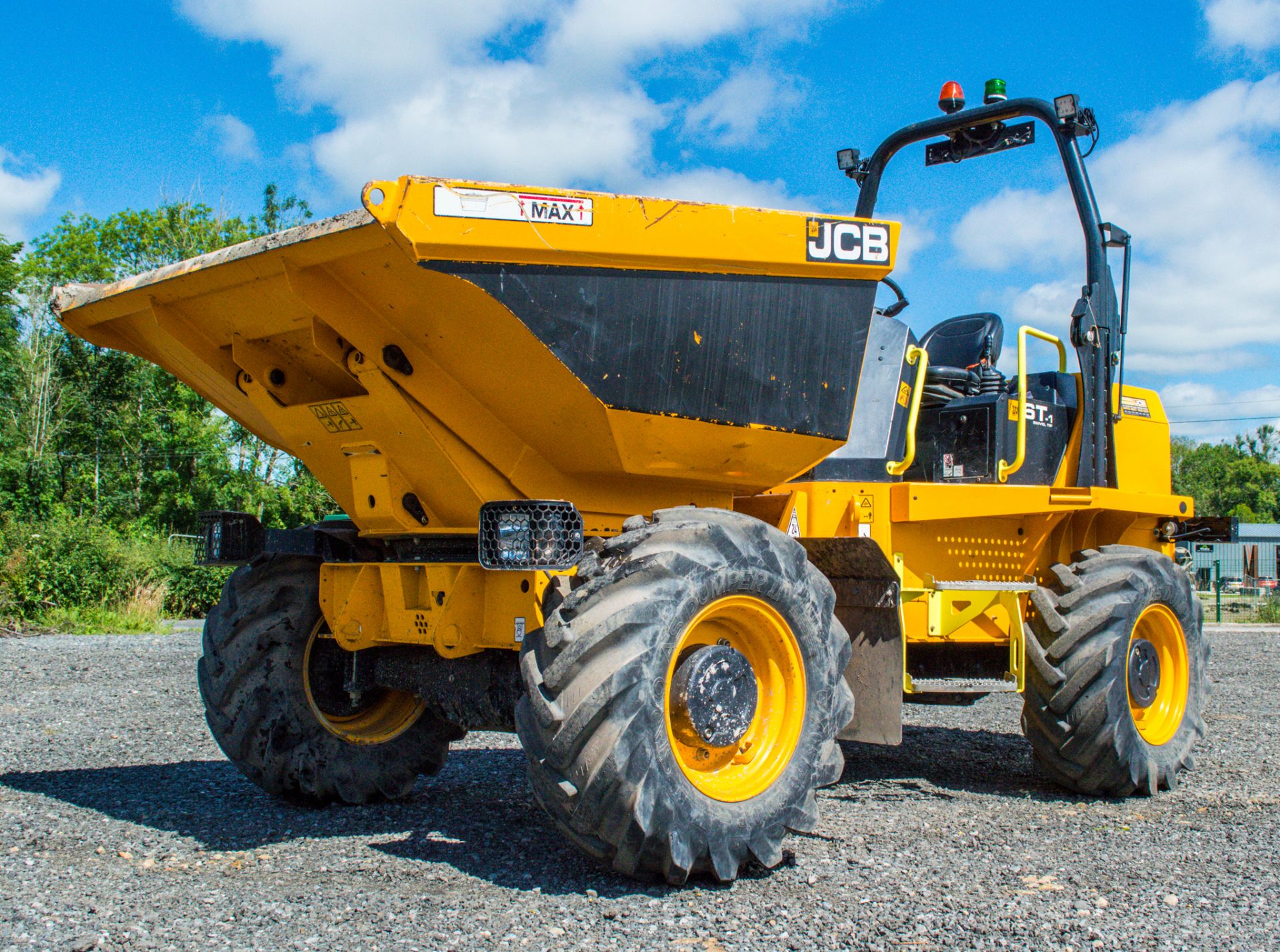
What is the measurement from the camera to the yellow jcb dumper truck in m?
3.65

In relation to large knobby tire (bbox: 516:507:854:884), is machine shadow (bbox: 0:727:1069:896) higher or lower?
lower

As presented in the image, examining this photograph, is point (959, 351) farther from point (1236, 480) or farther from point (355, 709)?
point (1236, 480)

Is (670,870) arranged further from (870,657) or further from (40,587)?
(40,587)


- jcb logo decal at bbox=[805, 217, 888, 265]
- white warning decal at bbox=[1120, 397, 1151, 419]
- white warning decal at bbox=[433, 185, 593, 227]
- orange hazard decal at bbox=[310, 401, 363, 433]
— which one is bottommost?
orange hazard decal at bbox=[310, 401, 363, 433]

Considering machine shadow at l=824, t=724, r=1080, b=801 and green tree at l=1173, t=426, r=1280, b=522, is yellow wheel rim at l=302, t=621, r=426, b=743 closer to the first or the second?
machine shadow at l=824, t=724, r=1080, b=801

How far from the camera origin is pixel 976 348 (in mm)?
6625

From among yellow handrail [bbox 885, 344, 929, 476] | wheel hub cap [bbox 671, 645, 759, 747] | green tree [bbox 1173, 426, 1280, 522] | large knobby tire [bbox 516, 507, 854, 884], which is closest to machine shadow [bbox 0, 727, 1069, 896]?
large knobby tire [bbox 516, 507, 854, 884]

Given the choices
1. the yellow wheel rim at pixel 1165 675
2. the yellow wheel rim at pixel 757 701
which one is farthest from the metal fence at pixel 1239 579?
the yellow wheel rim at pixel 757 701

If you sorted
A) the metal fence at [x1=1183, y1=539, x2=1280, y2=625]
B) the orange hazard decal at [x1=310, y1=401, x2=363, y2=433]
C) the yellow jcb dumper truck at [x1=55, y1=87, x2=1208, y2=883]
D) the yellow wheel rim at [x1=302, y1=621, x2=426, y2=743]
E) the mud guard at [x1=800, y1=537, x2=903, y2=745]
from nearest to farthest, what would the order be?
the yellow jcb dumper truck at [x1=55, y1=87, x2=1208, y2=883], the orange hazard decal at [x1=310, y1=401, x2=363, y2=433], the mud guard at [x1=800, y1=537, x2=903, y2=745], the yellow wheel rim at [x1=302, y1=621, x2=426, y2=743], the metal fence at [x1=1183, y1=539, x2=1280, y2=625]

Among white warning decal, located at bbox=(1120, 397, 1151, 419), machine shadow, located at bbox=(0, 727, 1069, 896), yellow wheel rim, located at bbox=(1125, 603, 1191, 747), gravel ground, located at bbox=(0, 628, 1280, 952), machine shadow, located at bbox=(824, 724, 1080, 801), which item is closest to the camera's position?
gravel ground, located at bbox=(0, 628, 1280, 952)

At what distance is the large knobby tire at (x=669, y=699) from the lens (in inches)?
137

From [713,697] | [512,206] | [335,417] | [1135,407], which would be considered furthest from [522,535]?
[1135,407]

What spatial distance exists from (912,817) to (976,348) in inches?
114

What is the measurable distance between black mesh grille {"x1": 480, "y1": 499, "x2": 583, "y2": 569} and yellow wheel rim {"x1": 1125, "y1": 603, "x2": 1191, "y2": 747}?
11.8ft
